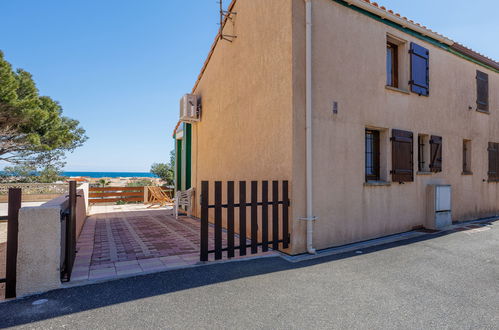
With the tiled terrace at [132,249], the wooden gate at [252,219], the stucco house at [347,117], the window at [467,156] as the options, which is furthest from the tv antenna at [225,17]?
the window at [467,156]

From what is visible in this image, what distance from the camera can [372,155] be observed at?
20.9ft

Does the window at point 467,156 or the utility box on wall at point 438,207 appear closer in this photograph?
the utility box on wall at point 438,207

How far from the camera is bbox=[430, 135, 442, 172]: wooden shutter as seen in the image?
729 centimetres

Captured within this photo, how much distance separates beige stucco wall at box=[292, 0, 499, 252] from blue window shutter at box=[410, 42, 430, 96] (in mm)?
242

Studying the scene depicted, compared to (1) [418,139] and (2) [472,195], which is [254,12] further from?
(2) [472,195]

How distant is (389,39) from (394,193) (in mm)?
3889

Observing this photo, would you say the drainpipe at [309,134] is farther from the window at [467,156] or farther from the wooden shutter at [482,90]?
the wooden shutter at [482,90]

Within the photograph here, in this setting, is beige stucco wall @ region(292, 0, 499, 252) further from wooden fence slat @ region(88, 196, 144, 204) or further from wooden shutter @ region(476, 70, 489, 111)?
wooden fence slat @ region(88, 196, 144, 204)

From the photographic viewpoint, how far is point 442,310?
A: 2762 mm

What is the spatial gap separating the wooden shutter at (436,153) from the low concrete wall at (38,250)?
27.9ft

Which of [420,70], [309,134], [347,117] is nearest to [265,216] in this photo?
[309,134]

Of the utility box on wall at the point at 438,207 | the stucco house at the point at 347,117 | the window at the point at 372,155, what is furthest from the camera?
the utility box on wall at the point at 438,207

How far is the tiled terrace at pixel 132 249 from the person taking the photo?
13.0 ft

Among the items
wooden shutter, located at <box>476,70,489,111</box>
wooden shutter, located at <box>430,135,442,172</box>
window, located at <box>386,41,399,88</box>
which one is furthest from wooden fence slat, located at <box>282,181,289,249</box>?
wooden shutter, located at <box>476,70,489,111</box>
